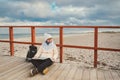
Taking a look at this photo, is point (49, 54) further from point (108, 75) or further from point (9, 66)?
point (108, 75)

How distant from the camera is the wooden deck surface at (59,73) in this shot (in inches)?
206

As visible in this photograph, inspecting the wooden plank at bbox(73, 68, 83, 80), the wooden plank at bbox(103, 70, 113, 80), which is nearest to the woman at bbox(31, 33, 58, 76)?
the wooden plank at bbox(73, 68, 83, 80)

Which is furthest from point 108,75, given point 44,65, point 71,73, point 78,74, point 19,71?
point 19,71

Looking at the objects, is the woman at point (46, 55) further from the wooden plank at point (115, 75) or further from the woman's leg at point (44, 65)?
the wooden plank at point (115, 75)

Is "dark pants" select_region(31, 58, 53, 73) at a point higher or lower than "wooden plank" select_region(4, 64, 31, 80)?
higher

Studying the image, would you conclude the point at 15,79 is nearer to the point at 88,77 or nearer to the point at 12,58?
the point at 88,77

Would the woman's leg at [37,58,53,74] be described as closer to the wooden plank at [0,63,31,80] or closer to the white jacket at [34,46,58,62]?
the white jacket at [34,46,58,62]

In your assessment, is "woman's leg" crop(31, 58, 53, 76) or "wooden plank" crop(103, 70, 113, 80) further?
"woman's leg" crop(31, 58, 53, 76)

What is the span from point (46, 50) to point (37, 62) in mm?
522

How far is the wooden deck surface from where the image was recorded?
523 centimetres

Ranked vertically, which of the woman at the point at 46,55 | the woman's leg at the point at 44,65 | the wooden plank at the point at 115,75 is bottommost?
the wooden plank at the point at 115,75

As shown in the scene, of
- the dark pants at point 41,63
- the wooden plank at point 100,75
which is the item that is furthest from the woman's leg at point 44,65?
the wooden plank at point 100,75

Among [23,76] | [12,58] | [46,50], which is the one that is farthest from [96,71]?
[12,58]

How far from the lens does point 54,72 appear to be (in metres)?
5.68
